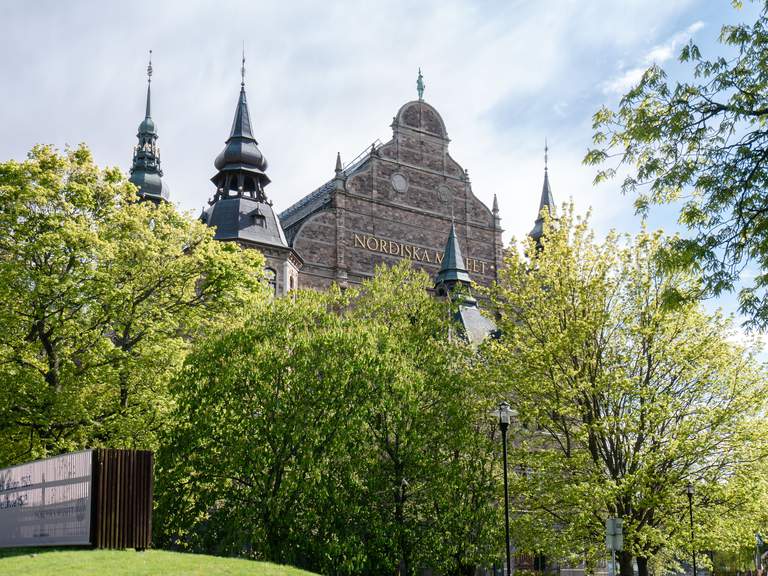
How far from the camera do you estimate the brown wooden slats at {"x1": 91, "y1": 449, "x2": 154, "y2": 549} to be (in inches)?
714

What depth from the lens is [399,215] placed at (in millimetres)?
59250

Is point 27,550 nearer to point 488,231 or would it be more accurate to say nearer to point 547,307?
point 547,307

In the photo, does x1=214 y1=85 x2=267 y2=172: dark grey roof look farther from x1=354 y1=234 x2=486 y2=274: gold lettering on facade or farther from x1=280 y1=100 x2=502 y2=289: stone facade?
x1=354 y1=234 x2=486 y2=274: gold lettering on facade

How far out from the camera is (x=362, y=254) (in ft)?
187

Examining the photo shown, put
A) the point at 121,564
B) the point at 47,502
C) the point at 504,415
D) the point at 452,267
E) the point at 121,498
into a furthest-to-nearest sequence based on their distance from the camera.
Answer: the point at 452,267 → the point at 504,415 → the point at 47,502 → the point at 121,498 → the point at 121,564

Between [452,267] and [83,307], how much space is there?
3355 cm

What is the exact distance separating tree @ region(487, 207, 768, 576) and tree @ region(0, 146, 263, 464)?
10.7m

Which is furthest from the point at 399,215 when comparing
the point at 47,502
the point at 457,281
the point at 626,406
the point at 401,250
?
the point at 47,502

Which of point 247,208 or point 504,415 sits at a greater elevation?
point 247,208

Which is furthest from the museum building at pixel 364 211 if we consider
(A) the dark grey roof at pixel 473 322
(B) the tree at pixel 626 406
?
(B) the tree at pixel 626 406

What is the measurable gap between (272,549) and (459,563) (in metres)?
8.18

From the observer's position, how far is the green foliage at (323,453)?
81.0 ft

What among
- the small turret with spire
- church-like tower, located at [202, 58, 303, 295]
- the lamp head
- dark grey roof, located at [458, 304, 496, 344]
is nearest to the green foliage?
the lamp head

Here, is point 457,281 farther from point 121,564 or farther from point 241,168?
point 121,564
